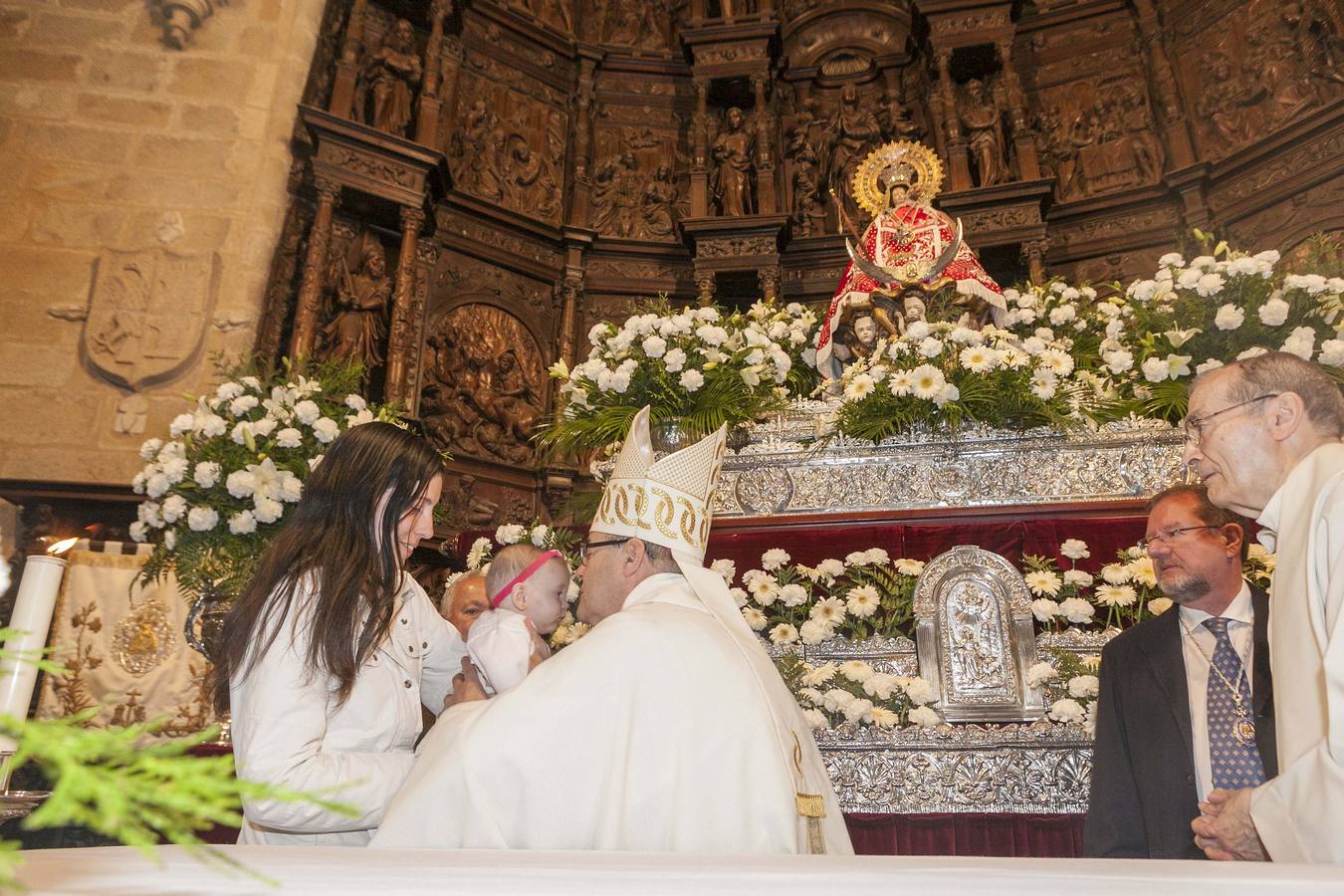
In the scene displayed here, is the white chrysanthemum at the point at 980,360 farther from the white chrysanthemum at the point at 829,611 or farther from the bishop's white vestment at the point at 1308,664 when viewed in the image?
the bishop's white vestment at the point at 1308,664

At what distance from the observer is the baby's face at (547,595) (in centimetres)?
285

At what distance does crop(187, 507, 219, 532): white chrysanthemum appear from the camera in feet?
12.5

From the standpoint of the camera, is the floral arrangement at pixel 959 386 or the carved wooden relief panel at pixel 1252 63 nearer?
the floral arrangement at pixel 959 386

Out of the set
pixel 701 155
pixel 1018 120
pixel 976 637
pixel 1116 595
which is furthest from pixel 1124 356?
pixel 701 155

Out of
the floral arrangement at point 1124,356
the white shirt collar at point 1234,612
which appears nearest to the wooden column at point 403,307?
the floral arrangement at point 1124,356

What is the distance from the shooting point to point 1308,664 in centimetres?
193

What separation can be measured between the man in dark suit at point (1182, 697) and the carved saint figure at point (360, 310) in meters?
7.10

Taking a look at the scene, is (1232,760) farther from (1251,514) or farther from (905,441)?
(905,441)

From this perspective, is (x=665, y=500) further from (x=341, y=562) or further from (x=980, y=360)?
(x=980, y=360)

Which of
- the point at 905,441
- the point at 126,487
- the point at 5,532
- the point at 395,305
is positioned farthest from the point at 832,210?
the point at 5,532

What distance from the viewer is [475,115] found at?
34.0 feet

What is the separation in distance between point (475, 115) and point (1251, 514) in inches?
381

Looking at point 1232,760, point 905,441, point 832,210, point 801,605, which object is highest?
point 832,210

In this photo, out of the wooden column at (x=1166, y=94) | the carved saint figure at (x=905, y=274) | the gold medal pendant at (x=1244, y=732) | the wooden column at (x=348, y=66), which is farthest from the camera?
the wooden column at (x=1166, y=94)
